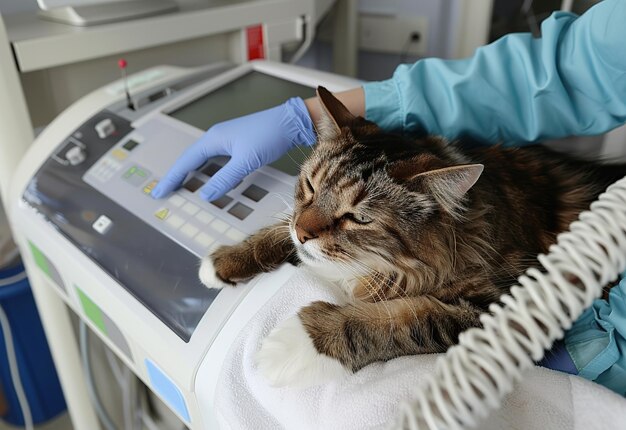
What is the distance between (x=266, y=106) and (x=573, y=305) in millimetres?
848

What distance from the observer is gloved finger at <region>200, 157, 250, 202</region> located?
0.80 metres

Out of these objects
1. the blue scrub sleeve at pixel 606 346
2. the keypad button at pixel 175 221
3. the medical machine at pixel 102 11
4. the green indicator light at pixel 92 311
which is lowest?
the green indicator light at pixel 92 311

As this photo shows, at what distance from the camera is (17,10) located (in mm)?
1402

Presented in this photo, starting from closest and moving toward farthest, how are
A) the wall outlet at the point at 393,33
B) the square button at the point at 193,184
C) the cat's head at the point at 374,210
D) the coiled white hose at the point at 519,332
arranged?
the coiled white hose at the point at 519,332 < the cat's head at the point at 374,210 < the square button at the point at 193,184 < the wall outlet at the point at 393,33

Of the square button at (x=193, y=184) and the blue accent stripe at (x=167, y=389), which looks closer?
the blue accent stripe at (x=167, y=389)

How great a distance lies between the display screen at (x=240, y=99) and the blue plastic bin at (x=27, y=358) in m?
0.70

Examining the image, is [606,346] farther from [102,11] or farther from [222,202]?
[102,11]

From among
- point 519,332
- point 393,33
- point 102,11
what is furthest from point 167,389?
point 393,33

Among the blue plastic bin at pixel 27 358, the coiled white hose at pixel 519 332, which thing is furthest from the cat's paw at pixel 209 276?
the blue plastic bin at pixel 27 358

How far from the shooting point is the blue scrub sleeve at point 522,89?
786 millimetres

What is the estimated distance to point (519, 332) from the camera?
34 cm

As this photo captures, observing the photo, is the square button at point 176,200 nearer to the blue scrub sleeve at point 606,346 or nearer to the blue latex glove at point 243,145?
the blue latex glove at point 243,145

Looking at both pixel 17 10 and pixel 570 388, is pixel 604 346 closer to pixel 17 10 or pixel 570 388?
pixel 570 388

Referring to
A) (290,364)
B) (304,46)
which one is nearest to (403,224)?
(290,364)
